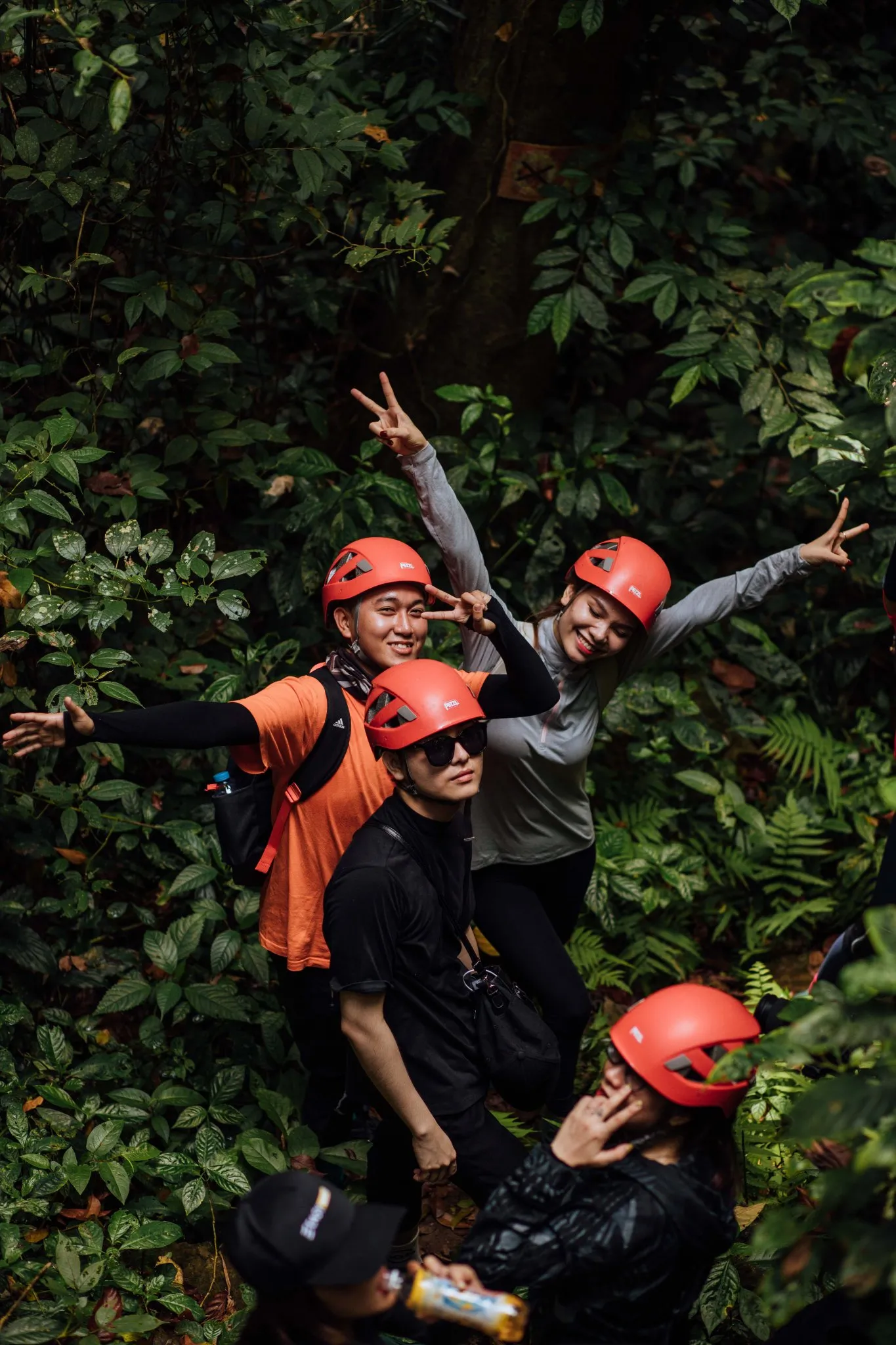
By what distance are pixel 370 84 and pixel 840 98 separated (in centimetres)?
260

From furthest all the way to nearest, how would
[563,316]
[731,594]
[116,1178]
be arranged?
[563,316] < [731,594] < [116,1178]

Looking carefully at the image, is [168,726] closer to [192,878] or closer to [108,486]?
[192,878]

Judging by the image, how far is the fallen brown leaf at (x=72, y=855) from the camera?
4898mm

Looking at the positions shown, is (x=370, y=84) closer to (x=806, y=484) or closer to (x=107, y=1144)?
(x=806, y=484)

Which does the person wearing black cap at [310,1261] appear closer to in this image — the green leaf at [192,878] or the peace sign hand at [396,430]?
the peace sign hand at [396,430]

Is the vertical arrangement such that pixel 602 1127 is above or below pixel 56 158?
below

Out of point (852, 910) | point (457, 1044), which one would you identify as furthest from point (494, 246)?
point (457, 1044)

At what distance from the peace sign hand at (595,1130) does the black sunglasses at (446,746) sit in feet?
3.13

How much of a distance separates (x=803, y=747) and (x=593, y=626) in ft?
9.25

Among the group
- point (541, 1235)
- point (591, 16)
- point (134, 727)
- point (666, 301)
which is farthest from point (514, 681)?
point (591, 16)

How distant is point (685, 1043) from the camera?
2709 mm

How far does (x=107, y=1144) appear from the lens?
421cm

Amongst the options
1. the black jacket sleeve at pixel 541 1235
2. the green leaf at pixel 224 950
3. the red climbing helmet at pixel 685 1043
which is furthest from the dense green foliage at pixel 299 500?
the black jacket sleeve at pixel 541 1235

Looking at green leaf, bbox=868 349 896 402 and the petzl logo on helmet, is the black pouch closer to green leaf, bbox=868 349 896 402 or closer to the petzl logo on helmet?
the petzl logo on helmet
